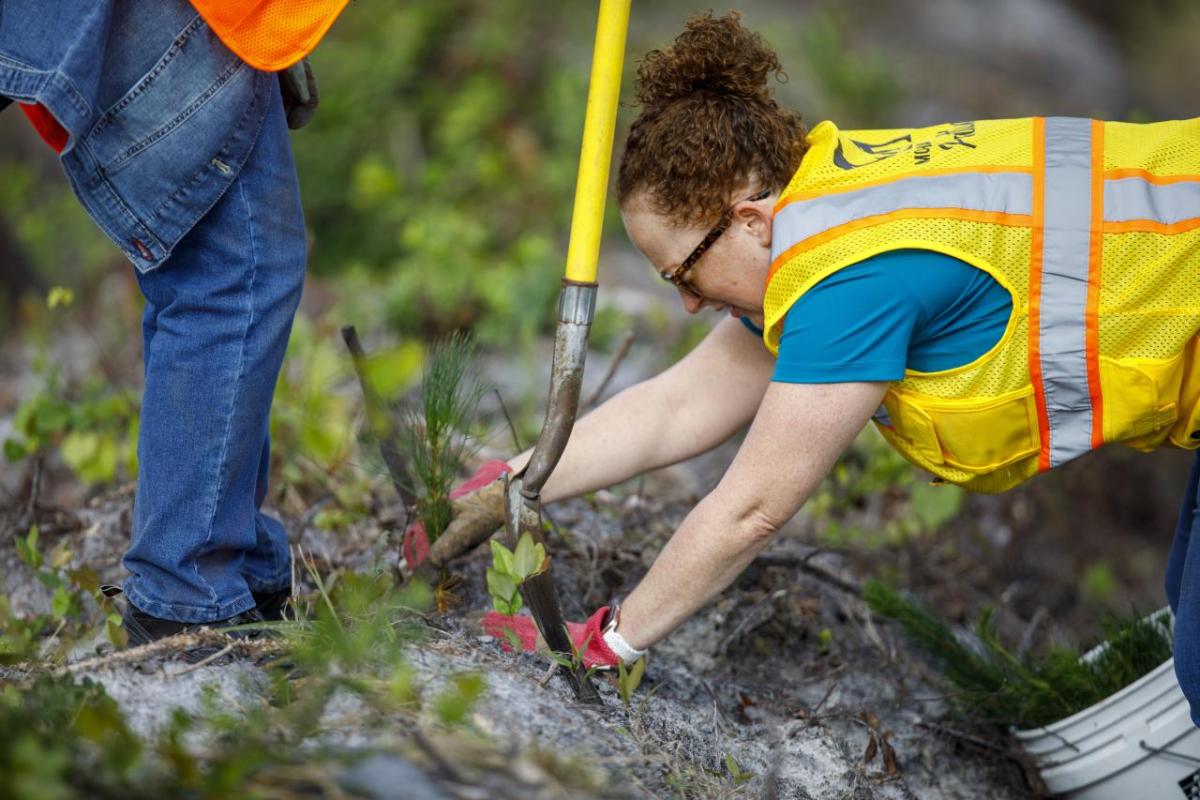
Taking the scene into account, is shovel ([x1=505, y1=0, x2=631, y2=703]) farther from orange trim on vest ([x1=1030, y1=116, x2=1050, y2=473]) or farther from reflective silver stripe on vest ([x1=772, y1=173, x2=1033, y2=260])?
orange trim on vest ([x1=1030, y1=116, x2=1050, y2=473])

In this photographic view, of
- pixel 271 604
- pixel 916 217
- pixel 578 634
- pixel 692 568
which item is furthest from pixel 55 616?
pixel 916 217

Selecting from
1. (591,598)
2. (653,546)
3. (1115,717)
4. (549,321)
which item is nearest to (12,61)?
(591,598)

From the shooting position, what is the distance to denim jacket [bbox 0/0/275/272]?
1.77m

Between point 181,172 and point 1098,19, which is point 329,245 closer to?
point 181,172

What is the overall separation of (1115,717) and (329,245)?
4.56 meters

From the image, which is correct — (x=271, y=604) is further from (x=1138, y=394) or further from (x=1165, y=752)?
(x=1165, y=752)

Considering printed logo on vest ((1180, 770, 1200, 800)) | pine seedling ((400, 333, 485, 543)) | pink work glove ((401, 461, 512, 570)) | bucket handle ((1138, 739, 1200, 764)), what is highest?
pine seedling ((400, 333, 485, 543))

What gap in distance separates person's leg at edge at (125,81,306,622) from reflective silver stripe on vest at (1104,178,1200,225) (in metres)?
1.37

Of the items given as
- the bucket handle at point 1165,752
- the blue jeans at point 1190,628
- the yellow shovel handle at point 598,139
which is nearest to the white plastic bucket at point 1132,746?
the bucket handle at point 1165,752

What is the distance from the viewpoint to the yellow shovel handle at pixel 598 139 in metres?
1.94

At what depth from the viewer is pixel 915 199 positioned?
1.86 m

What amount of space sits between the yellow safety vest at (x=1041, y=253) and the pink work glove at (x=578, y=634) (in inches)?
23.1

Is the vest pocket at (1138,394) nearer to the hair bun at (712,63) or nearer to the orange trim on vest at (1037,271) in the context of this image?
the orange trim on vest at (1037,271)

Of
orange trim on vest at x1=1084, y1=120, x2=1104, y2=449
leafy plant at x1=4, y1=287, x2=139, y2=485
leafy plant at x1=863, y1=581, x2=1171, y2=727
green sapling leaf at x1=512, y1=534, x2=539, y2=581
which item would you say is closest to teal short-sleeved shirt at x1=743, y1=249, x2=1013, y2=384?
orange trim on vest at x1=1084, y1=120, x2=1104, y2=449
